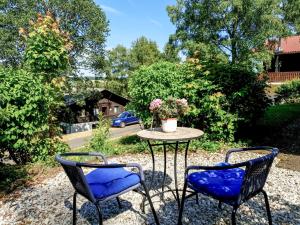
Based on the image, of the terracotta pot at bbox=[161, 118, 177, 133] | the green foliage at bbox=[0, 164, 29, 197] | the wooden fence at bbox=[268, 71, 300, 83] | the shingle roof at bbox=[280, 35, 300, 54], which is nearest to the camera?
the terracotta pot at bbox=[161, 118, 177, 133]

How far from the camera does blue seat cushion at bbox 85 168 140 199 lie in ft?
8.87

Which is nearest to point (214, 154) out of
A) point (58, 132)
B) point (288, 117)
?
point (58, 132)

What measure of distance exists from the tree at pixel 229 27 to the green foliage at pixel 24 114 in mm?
14580

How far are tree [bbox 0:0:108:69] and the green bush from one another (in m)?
13.3

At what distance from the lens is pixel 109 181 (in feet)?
9.59

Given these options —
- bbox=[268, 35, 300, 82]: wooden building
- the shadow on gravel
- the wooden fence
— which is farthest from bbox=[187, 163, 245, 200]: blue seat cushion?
bbox=[268, 35, 300, 82]: wooden building

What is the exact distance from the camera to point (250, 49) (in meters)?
21.0

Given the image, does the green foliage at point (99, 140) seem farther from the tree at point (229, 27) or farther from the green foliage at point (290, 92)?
the green foliage at point (290, 92)

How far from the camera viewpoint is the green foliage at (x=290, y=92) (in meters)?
18.3

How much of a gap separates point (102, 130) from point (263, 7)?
17.3 metres

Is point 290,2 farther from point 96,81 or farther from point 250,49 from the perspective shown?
point 96,81

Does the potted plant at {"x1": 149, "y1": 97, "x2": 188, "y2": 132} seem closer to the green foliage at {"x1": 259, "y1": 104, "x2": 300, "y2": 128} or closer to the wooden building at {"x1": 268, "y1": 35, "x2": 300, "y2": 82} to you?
the green foliage at {"x1": 259, "y1": 104, "x2": 300, "y2": 128}

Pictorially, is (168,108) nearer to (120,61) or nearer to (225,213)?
(225,213)

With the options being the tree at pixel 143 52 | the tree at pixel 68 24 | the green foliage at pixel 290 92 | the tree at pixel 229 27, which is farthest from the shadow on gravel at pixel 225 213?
the tree at pixel 143 52
